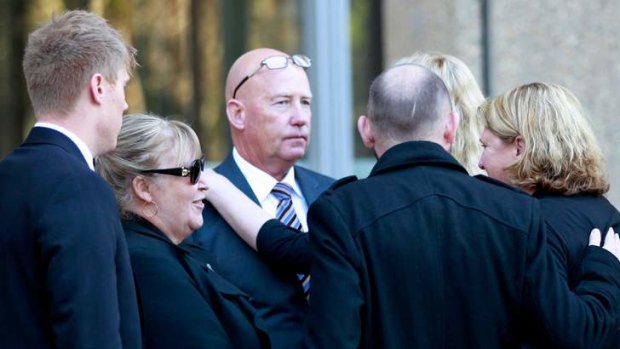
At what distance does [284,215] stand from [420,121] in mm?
973

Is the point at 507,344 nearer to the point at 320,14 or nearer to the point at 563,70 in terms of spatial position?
the point at 563,70

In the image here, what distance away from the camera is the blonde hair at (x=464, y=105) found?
4297 mm

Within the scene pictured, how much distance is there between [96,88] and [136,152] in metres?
0.60

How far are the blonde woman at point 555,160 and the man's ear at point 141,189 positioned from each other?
98cm

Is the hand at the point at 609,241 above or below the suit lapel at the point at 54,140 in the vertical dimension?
below

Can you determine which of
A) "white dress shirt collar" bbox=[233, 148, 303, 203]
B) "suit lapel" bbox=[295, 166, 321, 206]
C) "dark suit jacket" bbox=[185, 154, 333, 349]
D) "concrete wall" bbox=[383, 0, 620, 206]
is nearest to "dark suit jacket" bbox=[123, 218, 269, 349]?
"dark suit jacket" bbox=[185, 154, 333, 349]

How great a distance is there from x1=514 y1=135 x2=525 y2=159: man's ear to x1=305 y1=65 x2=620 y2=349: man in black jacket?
309 millimetres

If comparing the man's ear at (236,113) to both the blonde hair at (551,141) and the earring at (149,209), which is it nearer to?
the earring at (149,209)

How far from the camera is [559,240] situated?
3656mm

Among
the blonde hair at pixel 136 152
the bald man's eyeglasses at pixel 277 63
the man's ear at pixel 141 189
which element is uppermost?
the bald man's eyeglasses at pixel 277 63

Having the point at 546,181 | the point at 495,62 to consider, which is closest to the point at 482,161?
the point at 546,181

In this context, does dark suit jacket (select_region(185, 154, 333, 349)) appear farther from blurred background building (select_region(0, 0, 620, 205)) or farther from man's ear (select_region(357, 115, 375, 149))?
blurred background building (select_region(0, 0, 620, 205))

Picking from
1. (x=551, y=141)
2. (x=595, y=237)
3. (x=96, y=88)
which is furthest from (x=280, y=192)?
(x=96, y=88)

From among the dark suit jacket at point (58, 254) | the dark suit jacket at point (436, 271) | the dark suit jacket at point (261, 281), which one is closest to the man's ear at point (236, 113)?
the dark suit jacket at point (261, 281)
